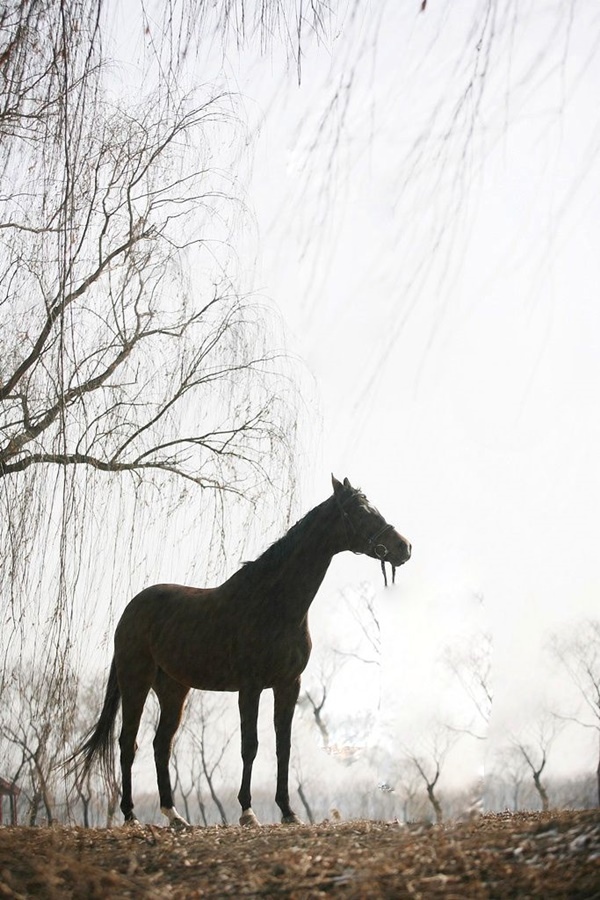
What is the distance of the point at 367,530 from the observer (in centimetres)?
360

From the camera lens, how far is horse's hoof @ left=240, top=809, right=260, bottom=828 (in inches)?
131

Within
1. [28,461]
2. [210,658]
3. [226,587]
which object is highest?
[28,461]

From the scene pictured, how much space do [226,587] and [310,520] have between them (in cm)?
41

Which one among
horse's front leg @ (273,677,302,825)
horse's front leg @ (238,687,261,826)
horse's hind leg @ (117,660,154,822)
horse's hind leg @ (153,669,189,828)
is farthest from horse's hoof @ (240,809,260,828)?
horse's hind leg @ (117,660,154,822)

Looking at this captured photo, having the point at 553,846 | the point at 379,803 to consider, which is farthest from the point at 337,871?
the point at 379,803

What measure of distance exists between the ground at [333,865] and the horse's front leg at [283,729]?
98 cm

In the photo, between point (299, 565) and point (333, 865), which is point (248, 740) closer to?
point (299, 565)

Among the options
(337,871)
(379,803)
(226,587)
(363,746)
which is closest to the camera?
(337,871)

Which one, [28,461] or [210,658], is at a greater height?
[28,461]

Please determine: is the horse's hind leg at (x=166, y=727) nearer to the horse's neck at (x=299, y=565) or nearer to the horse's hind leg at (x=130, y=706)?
the horse's hind leg at (x=130, y=706)

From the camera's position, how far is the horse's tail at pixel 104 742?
392 cm

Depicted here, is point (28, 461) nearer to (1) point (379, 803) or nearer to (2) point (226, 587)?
(2) point (226, 587)

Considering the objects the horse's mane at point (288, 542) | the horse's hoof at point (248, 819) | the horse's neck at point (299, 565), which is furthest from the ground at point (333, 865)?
the horse's mane at point (288, 542)

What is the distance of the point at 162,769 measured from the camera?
12.6ft
